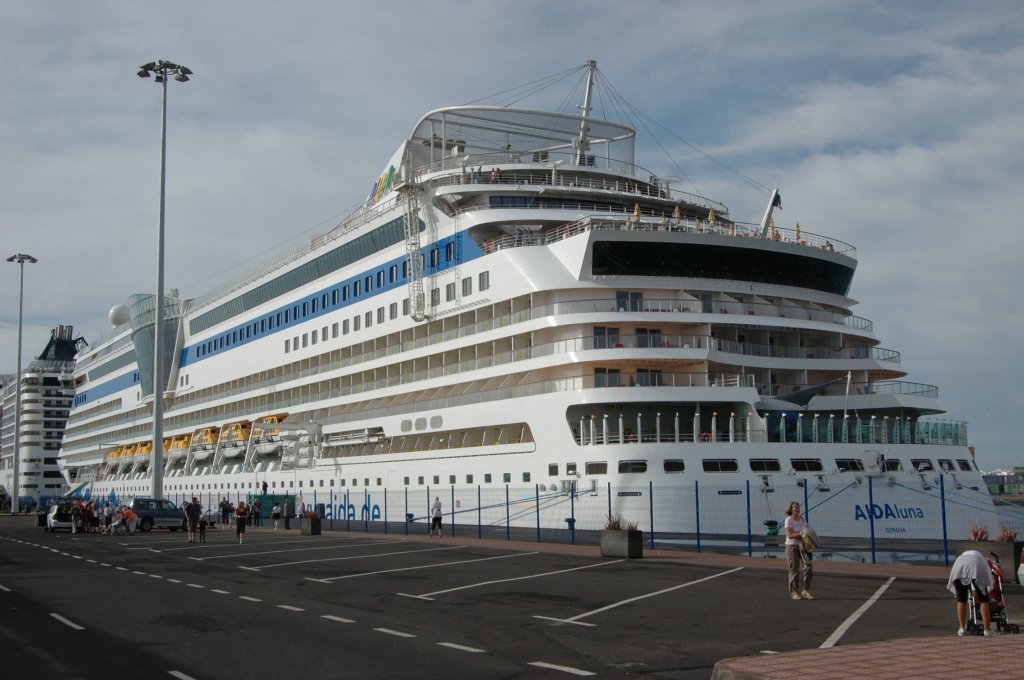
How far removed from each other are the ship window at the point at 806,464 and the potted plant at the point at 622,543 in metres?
7.96

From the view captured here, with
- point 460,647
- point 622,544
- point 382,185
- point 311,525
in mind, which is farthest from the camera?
point 382,185

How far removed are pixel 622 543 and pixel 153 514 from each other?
27999mm

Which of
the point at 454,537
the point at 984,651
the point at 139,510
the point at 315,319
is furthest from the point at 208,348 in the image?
the point at 984,651

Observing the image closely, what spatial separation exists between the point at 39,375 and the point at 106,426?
3576 cm

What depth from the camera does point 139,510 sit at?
4431 cm

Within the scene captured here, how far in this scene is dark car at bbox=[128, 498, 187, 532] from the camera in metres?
44.2

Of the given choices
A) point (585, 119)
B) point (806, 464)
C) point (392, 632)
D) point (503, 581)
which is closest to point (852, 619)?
point (392, 632)

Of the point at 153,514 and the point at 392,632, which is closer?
the point at 392,632

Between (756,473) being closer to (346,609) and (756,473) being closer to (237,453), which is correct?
(346,609)

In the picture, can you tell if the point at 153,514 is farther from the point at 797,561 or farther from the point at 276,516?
the point at 797,561

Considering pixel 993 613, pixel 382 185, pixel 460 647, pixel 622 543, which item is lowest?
pixel 460 647

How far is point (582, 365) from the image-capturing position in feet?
109

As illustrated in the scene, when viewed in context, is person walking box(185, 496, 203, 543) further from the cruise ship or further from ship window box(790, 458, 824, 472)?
ship window box(790, 458, 824, 472)

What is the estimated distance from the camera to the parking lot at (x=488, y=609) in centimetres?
1114
